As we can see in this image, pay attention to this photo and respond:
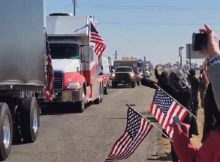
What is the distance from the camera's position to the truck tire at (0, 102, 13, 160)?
10.8 m

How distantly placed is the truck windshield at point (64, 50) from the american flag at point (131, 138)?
15.8m

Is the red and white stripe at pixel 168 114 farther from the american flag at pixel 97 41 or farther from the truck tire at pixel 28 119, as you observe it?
the american flag at pixel 97 41

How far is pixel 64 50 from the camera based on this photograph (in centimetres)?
2252

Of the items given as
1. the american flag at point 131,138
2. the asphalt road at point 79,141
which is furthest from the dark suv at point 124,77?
the american flag at point 131,138

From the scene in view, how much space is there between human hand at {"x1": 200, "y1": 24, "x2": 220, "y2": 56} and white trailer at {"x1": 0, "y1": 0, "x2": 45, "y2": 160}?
723 centimetres

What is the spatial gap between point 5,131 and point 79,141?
8.33ft

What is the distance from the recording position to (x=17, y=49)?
11.6 m

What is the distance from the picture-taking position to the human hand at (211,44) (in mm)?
4043

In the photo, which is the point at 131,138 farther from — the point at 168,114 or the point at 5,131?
the point at 5,131

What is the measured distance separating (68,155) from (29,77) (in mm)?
1934

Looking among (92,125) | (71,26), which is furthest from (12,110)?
(71,26)

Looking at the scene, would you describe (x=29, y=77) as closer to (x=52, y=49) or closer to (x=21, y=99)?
(x=21, y=99)

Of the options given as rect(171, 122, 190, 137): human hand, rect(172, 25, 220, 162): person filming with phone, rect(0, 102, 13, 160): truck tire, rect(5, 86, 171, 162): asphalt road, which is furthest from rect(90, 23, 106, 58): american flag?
rect(172, 25, 220, 162): person filming with phone

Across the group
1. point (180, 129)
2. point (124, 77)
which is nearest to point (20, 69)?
point (180, 129)
